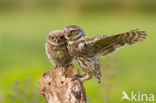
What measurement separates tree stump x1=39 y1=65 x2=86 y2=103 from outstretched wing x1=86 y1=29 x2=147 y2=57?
40 centimetres

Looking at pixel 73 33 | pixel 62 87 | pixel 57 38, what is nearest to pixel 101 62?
pixel 57 38

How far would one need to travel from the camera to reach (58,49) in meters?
8.67

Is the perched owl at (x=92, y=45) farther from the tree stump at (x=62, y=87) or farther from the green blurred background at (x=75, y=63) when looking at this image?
the green blurred background at (x=75, y=63)

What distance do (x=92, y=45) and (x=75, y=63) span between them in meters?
8.79

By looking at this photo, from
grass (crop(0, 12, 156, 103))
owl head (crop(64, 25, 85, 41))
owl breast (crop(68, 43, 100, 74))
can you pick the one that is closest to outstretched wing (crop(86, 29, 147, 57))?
owl breast (crop(68, 43, 100, 74))

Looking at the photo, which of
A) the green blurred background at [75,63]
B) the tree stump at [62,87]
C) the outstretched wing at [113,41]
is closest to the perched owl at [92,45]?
the outstretched wing at [113,41]

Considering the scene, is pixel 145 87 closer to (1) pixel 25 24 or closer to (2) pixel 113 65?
(2) pixel 113 65

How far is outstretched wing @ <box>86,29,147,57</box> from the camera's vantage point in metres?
7.04

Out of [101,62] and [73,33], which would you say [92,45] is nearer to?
[73,33]

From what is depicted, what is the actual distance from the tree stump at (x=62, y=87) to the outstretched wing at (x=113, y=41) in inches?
15.6

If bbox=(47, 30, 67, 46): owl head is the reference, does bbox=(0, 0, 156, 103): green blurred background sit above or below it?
below

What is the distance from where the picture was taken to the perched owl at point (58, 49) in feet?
27.9

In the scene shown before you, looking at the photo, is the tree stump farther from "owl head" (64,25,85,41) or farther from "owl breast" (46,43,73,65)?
"owl breast" (46,43,73,65)

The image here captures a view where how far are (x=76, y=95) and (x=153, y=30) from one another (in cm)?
2088
